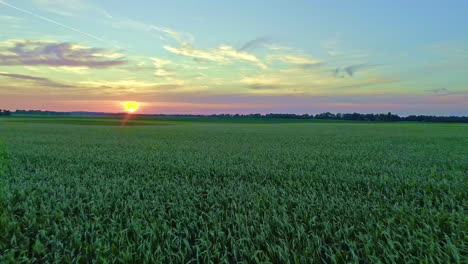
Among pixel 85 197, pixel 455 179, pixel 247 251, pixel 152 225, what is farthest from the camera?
pixel 455 179

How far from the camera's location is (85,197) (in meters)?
5.17

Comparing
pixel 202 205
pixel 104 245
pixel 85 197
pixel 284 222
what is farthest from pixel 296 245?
pixel 85 197

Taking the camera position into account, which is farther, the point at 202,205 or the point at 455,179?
the point at 455,179

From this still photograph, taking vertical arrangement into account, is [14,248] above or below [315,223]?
below

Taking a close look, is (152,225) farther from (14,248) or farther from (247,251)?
(14,248)

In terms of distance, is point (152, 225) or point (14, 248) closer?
point (14, 248)

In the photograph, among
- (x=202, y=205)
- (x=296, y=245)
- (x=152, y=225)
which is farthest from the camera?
(x=202, y=205)

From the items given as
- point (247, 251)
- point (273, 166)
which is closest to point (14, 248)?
point (247, 251)

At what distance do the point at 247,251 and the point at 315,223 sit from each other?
1.36m

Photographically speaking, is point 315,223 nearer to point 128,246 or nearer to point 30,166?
point 128,246

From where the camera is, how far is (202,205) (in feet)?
15.6

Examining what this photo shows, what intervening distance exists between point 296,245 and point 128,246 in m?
2.37

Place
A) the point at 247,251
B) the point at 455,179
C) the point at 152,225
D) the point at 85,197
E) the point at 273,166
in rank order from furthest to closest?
the point at 273,166, the point at 455,179, the point at 85,197, the point at 152,225, the point at 247,251

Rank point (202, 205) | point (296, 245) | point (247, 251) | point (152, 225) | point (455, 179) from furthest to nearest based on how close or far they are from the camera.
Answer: point (455, 179)
point (202, 205)
point (152, 225)
point (296, 245)
point (247, 251)
